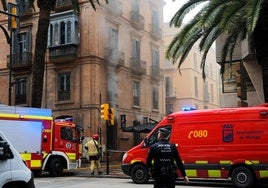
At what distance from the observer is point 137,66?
126ft

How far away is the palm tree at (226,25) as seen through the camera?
614 inches

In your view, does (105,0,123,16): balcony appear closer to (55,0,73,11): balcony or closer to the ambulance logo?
(55,0,73,11): balcony

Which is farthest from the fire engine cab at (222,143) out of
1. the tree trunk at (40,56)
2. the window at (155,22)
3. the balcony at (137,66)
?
the window at (155,22)

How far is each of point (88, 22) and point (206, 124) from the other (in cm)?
2018

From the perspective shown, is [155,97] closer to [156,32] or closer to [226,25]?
[156,32]

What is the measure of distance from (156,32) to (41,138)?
25.7 m

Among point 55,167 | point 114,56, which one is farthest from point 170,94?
point 55,167

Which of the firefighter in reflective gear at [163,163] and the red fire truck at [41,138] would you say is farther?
the red fire truck at [41,138]

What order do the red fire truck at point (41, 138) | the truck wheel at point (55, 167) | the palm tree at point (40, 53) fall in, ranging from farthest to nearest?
the palm tree at point (40, 53) → the truck wheel at point (55, 167) → the red fire truck at point (41, 138)

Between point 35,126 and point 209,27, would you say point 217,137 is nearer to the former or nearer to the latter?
point 209,27

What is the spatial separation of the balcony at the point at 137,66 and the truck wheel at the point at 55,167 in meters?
18.7

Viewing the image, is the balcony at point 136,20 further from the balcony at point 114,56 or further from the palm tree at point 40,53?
the palm tree at point 40,53

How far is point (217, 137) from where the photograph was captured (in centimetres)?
1484

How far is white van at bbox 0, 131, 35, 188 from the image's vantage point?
25.1 feet
